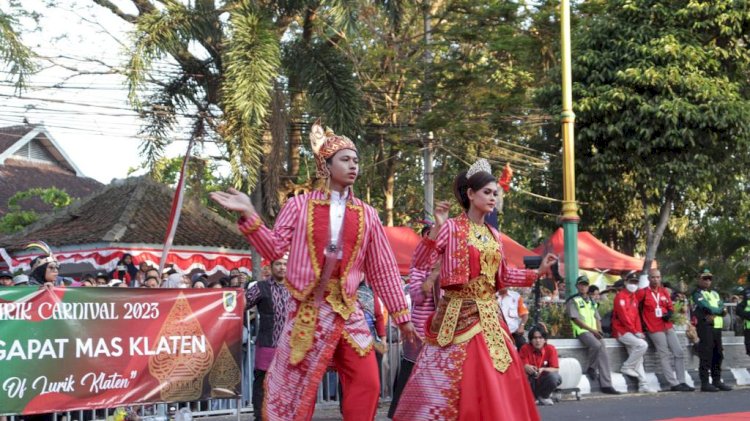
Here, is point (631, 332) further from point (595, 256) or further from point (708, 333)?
point (595, 256)

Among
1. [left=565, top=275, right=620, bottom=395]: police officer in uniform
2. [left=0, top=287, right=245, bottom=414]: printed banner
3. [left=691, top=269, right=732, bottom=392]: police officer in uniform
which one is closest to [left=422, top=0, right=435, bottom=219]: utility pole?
[left=691, top=269, right=732, bottom=392]: police officer in uniform

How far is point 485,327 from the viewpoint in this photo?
6703 millimetres

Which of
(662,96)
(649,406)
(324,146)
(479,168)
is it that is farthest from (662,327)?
(324,146)

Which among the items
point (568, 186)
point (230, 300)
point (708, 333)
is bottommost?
point (708, 333)

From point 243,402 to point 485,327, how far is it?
17.2 ft

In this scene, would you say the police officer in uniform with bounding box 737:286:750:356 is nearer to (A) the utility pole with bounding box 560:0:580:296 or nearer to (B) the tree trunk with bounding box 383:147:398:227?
(A) the utility pole with bounding box 560:0:580:296

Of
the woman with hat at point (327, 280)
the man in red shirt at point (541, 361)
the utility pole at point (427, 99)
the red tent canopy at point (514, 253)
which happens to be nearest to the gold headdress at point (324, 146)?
the woman with hat at point (327, 280)

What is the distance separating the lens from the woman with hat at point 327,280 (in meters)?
6.05

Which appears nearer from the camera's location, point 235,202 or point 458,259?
point 235,202

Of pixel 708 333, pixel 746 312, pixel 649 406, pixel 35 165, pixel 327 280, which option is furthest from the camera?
pixel 35 165

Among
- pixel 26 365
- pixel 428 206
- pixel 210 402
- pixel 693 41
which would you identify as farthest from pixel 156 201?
pixel 26 365

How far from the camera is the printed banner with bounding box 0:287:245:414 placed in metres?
8.65

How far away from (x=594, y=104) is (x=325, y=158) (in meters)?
15.0

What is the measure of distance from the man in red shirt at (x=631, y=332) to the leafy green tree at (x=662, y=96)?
611cm
